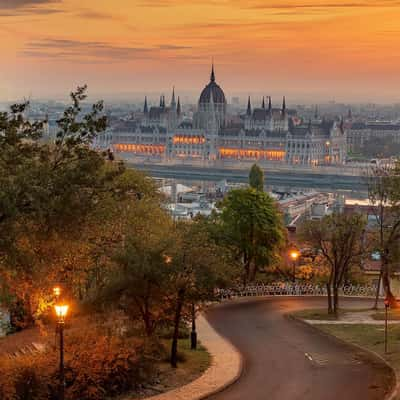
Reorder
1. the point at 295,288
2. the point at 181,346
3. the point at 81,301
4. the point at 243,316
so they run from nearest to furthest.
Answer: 1. the point at 81,301
2. the point at 181,346
3. the point at 243,316
4. the point at 295,288

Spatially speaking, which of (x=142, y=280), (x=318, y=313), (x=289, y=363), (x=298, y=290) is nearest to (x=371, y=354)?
(x=289, y=363)

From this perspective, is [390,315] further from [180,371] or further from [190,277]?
[190,277]

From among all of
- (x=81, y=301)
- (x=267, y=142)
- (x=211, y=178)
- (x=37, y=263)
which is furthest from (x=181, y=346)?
(x=267, y=142)

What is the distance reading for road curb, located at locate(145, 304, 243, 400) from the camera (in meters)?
20.8

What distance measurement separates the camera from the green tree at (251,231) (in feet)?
136

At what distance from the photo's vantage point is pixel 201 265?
76.1 feet

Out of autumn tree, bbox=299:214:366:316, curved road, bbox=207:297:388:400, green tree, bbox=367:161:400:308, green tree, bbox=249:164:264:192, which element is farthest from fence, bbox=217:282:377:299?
green tree, bbox=249:164:264:192

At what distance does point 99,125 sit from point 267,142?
17984cm

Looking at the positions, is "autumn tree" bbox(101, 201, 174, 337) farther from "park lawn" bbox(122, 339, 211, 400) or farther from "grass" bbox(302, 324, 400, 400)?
"grass" bbox(302, 324, 400, 400)

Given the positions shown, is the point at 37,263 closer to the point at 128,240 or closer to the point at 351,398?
the point at 128,240

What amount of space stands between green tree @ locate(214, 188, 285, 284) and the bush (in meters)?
19.2

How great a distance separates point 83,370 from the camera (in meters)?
20.8

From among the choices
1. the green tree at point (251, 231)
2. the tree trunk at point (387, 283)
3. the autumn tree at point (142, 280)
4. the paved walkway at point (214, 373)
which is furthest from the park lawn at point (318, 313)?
the autumn tree at point (142, 280)

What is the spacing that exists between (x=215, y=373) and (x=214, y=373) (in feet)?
0.10
